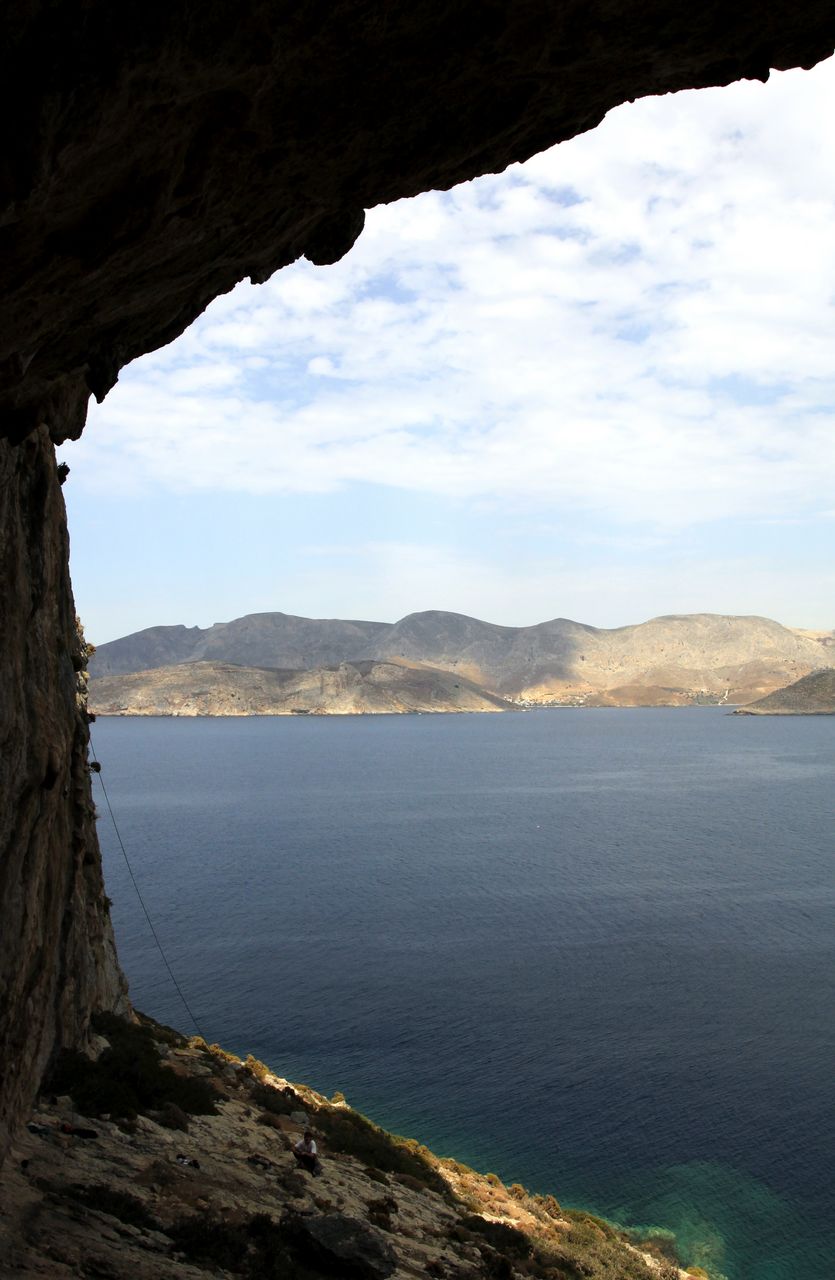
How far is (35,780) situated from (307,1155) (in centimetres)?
1630

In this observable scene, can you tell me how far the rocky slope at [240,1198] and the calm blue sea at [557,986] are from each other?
408 cm

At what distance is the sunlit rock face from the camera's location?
7.70 metres

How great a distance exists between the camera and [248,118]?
30.1 ft

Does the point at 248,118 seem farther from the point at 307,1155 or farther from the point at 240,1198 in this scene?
the point at 307,1155

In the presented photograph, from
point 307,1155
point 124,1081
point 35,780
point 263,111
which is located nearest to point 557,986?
point 307,1155

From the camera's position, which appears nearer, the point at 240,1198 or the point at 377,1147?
the point at 240,1198

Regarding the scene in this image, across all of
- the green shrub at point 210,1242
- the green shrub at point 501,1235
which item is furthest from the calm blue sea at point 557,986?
the green shrub at point 210,1242

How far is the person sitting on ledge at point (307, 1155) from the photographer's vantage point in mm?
27516

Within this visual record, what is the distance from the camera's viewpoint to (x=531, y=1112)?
3753 centimetres

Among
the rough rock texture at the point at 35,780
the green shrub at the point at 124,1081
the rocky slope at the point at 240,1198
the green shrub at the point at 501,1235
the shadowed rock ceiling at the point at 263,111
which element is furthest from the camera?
the green shrub at the point at 501,1235

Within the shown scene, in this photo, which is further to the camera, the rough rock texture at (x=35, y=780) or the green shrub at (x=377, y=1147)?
the green shrub at (x=377, y=1147)

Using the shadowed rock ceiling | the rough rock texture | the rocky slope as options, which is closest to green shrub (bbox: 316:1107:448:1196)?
the rocky slope

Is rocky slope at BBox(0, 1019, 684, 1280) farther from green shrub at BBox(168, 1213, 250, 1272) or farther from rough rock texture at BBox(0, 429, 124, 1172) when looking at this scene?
rough rock texture at BBox(0, 429, 124, 1172)

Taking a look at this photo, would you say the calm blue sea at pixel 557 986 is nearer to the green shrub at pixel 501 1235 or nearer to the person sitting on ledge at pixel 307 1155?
the green shrub at pixel 501 1235
